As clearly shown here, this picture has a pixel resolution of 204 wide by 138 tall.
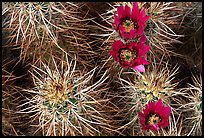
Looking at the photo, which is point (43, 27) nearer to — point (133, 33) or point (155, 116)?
point (133, 33)

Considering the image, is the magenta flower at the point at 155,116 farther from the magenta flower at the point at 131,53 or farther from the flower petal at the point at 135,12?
the flower petal at the point at 135,12

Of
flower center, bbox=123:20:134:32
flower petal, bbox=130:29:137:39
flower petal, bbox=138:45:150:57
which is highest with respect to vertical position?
flower center, bbox=123:20:134:32

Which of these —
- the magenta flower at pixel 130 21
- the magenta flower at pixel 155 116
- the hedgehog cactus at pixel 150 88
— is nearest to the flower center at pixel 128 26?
the magenta flower at pixel 130 21

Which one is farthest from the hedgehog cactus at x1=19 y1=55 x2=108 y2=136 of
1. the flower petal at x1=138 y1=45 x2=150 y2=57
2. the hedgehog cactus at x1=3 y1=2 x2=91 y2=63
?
the flower petal at x1=138 y1=45 x2=150 y2=57

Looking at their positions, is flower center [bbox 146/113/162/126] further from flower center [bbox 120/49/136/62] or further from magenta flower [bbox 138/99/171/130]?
flower center [bbox 120/49/136/62]

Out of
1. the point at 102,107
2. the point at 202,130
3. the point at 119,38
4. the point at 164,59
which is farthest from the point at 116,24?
the point at 202,130

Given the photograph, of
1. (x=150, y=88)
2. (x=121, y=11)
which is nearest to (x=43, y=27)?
(x=121, y=11)
